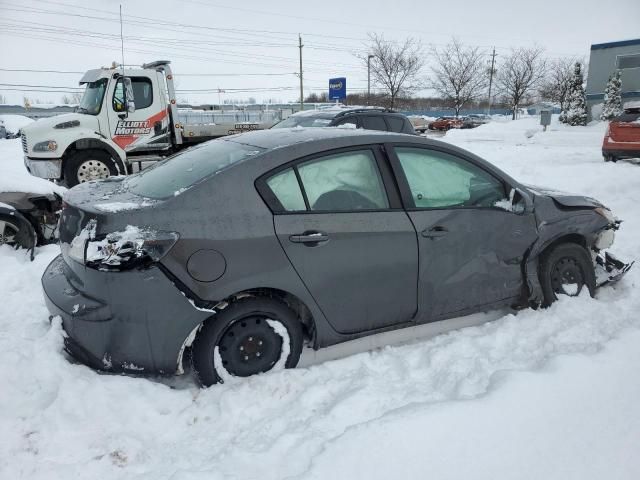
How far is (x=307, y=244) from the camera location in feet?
9.64

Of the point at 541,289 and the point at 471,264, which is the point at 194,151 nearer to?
the point at 471,264

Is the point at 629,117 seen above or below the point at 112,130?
above

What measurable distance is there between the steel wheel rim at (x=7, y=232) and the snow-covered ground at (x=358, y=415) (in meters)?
2.16

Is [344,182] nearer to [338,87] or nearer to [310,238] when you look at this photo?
[310,238]

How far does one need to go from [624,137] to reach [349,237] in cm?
1228

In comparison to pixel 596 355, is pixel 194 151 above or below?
above

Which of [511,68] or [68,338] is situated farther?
[511,68]

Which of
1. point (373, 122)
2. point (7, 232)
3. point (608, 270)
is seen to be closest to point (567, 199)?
point (608, 270)

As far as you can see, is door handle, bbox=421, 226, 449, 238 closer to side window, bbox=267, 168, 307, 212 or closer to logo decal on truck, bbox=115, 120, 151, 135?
side window, bbox=267, 168, 307, 212

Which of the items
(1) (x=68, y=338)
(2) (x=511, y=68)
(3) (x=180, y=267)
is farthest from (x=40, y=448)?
(2) (x=511, y=68)

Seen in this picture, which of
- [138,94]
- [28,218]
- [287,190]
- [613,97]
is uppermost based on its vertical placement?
[613,97]

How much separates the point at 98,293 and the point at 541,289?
126 inches

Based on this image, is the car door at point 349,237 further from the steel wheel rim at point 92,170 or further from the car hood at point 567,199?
the steel wheel rim at point 92,170

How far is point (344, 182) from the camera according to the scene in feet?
10.4
